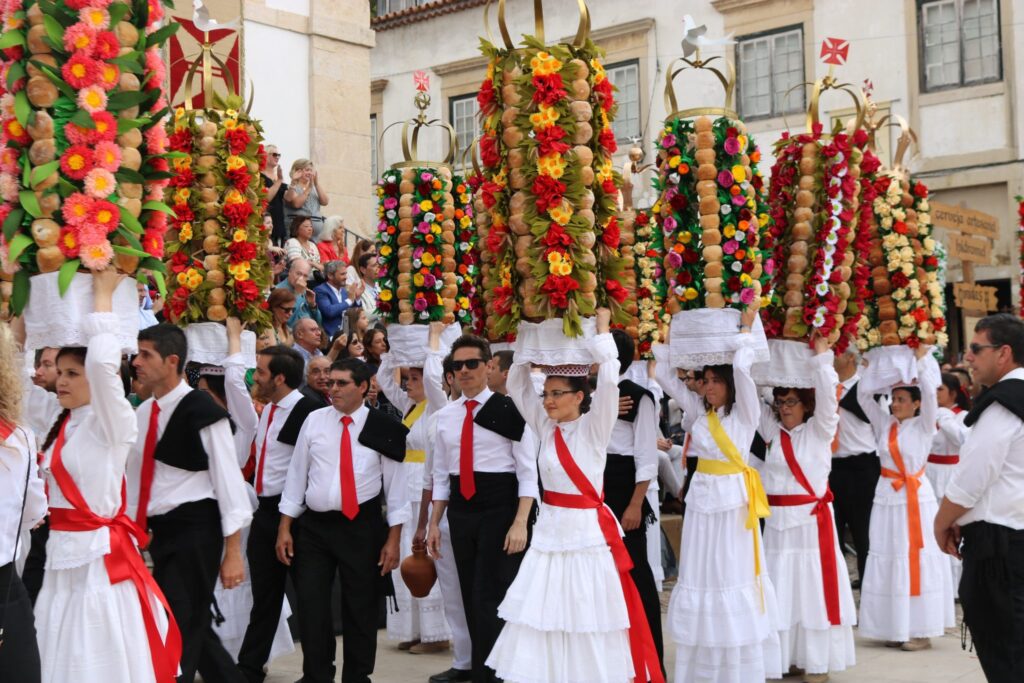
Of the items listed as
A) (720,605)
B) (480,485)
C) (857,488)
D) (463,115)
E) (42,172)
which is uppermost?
(463,115)

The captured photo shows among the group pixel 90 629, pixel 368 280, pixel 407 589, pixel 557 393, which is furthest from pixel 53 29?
pixel 368 280

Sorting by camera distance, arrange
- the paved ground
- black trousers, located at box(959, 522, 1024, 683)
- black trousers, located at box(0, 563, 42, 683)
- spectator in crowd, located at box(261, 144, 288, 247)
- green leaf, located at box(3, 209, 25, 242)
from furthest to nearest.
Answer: spectator in crowd, located at box(261, 144, 288, 247) < the paved ground < black trousers, located at box(959, 522, 1024, 683) < green leaf, located at box(3, 209, 25, 242) < black trousers, located at box(0, 563, 42, 683)

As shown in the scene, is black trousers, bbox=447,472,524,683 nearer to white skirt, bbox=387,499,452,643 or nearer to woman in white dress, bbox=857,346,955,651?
white skirt, bbox=387,499,452,643

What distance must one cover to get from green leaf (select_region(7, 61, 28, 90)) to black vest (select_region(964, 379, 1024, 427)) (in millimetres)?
4870

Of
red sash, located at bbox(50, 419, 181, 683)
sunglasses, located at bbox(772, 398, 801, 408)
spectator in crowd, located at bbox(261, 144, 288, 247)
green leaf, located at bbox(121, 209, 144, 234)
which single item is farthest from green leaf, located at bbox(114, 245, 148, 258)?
spectator in crowd, located at bbox(261, 144, 288, 247)

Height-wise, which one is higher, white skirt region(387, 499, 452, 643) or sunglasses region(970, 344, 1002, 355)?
sunglasses region(970, 344, 1002, 355)

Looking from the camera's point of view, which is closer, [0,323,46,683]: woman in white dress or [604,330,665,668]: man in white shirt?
[0,323,46,683]: woman in white dress

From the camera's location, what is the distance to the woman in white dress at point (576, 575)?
21.4ft

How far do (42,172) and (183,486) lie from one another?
1845 mm

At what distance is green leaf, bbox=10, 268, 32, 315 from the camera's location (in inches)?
225

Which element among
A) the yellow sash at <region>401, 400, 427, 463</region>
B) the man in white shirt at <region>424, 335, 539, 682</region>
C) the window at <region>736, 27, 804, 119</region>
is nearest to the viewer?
the man in white shirt at <region>424, 335, 539, 682</region>

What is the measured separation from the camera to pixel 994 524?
6117mm

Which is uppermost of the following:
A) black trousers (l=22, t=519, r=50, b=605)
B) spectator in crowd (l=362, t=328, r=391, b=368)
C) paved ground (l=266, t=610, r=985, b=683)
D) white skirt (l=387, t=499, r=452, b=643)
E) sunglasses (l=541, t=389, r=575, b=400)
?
spectator in crowd (l=362, t=328, r=391, b=368)

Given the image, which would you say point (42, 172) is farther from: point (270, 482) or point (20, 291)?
point (270, 482)
